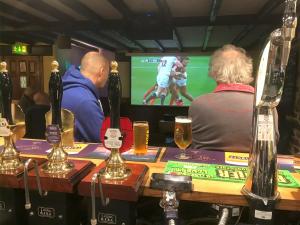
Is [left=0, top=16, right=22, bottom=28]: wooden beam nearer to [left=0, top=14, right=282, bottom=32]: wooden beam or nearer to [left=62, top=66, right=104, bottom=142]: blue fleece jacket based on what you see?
[left=0, top=14, right=282, bottom=32]: wooden beam

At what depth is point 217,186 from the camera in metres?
0.70

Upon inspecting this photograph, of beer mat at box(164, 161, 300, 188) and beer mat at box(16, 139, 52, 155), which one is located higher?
beer mat at box(16, 139, 52, 155)

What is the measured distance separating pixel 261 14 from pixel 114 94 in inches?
123

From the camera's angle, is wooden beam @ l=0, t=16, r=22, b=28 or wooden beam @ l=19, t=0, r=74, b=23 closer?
wooden beam @ l=19, t=0, r=74, b=23

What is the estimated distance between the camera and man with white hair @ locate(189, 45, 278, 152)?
52.7 inches

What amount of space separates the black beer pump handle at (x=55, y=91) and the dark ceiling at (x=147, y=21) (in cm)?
237

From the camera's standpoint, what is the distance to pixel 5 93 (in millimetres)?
731

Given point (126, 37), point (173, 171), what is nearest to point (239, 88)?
point (173, 171)

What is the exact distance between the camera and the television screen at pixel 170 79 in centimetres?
443

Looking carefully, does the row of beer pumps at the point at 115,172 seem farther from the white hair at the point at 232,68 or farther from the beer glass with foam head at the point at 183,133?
the white hair at the point at 232,68

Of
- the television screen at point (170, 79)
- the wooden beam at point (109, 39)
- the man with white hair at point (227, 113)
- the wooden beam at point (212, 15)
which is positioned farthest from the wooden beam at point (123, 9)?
the man with white hair at point (227, 113)

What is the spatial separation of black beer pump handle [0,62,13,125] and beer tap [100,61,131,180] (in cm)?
29

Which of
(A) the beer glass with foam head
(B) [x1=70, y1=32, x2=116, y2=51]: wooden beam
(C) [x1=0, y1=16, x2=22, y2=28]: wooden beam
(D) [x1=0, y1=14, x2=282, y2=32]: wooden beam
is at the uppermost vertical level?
(C) [x1=0, y1=16, x2=22, y2=28]: wooden beam

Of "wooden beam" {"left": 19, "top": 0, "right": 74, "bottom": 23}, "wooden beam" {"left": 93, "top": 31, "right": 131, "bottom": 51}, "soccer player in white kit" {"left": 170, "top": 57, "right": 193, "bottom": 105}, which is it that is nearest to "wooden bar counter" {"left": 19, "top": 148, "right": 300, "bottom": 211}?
"wooden beam" {"left": 19, "top": 0, "right": 74, "bottom": 23}
